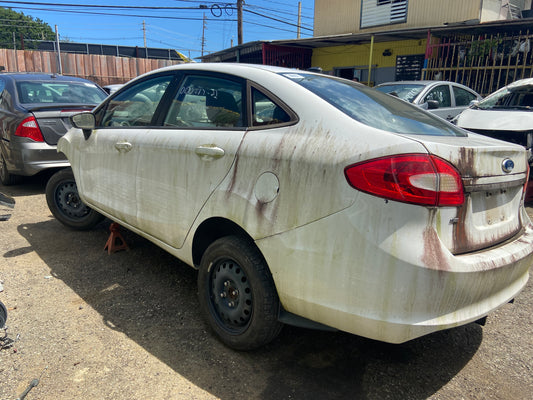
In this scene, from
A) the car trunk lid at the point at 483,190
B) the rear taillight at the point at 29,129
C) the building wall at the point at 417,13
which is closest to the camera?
the car trunk lid at the point at 483,190

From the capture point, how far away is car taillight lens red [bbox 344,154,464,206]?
5.75ft

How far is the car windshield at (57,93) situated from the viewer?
6094mm

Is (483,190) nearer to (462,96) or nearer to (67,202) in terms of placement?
(67,202)

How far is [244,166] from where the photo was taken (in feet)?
7.44

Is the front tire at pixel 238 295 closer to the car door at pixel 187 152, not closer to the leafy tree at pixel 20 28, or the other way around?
the car door at pixel 187 152

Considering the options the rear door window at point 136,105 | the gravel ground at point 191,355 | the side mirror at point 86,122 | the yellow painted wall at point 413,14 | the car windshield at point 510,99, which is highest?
the yellow painted wall at point 413,14

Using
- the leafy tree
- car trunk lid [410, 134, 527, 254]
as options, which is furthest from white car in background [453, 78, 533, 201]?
the leafy tree

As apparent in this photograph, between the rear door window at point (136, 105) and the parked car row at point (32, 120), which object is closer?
the rear door window at point (136, 105)

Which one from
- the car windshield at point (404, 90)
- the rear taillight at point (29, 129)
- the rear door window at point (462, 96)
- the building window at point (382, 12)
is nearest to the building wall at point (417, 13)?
the building window at point (382, 12)

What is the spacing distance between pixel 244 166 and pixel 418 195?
940 mm

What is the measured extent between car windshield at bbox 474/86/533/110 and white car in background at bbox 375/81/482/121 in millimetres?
905

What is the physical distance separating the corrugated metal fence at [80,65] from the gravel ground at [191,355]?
26071 millimetres

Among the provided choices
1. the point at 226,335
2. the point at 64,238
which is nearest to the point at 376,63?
the point at 64,238

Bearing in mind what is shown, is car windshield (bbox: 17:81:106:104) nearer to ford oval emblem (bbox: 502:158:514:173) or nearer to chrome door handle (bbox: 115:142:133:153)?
chrome door handle (bbox: 115:142:133:153)
